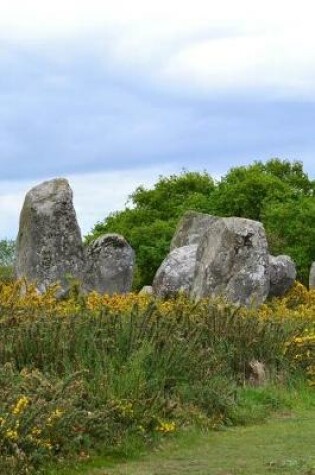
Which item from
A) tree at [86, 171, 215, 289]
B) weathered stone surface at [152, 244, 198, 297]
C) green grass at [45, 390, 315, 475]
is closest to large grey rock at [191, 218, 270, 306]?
weathered stone surface at [152, 244, 198, 297]

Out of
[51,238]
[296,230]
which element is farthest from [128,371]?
[296,230]

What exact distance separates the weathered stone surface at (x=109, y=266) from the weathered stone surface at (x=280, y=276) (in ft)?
10.3

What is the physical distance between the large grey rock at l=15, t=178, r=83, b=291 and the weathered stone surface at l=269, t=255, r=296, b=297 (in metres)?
4.64

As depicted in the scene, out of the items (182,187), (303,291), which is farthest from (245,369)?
(182,187)

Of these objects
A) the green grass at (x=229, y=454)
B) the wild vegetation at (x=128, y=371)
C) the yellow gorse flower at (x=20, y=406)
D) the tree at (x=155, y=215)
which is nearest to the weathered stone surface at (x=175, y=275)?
the wild vegetation at (x=128, y=371)

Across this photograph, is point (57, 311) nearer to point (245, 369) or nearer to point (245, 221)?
point (245, 369)

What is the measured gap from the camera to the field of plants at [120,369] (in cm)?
929

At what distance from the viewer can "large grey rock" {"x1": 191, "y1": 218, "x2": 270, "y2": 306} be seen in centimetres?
1975

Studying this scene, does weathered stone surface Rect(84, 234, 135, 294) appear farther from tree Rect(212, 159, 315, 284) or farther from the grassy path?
tree Rect(212, 159, 315, 284)

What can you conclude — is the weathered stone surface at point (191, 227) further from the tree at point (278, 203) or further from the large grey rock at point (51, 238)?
the tree at point (278, 203)

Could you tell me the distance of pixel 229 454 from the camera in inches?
394

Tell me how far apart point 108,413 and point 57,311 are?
3.28 metres

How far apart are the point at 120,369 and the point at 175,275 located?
11.1 metres

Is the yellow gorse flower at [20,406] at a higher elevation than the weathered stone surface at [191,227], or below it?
below
